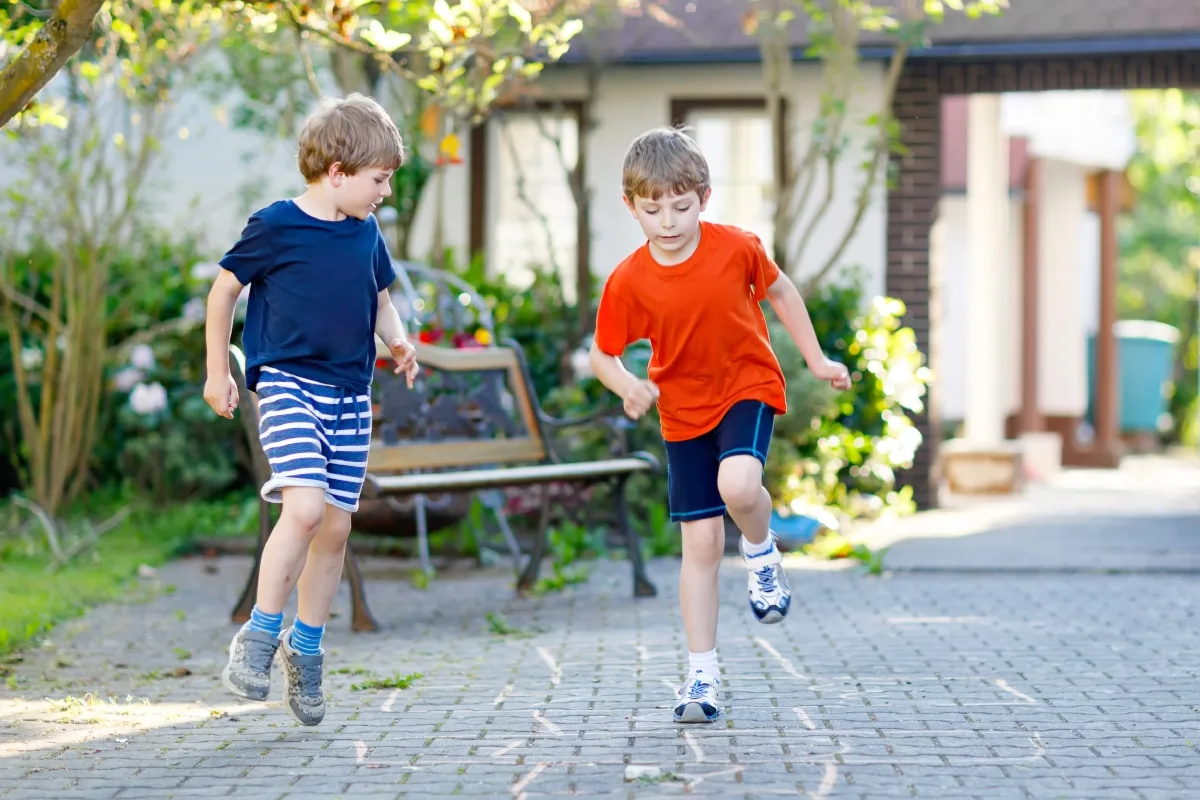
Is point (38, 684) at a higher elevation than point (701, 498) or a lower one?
lower

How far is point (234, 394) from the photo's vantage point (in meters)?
4.59

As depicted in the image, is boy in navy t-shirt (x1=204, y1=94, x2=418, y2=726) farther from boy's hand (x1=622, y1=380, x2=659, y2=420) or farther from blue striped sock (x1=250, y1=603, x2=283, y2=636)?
boy's hand (x1=622, y1=380, x2=659, y2=420)

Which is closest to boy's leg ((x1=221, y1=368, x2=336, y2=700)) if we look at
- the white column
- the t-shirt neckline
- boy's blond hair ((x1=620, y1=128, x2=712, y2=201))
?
the t-shirt neckline

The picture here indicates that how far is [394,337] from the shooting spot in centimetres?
474

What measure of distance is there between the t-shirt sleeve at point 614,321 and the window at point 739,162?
788 cm

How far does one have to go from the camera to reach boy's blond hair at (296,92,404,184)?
446 centimetres

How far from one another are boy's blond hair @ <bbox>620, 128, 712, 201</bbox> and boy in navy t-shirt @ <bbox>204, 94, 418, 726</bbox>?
0.64 m

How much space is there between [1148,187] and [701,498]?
1314 inches

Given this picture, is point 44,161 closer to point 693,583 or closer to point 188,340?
point 188,340

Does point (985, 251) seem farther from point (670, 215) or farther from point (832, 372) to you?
point (670, 215)

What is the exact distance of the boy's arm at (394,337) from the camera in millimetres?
4719

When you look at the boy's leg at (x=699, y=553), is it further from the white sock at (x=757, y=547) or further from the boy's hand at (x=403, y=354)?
the boy's hand at (x=403, y=354)

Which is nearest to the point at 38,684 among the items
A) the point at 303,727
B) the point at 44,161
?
the point at 303,727

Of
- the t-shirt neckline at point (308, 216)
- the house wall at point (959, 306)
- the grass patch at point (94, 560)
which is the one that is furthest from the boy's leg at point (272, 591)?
the house wall at point (959, 306)
